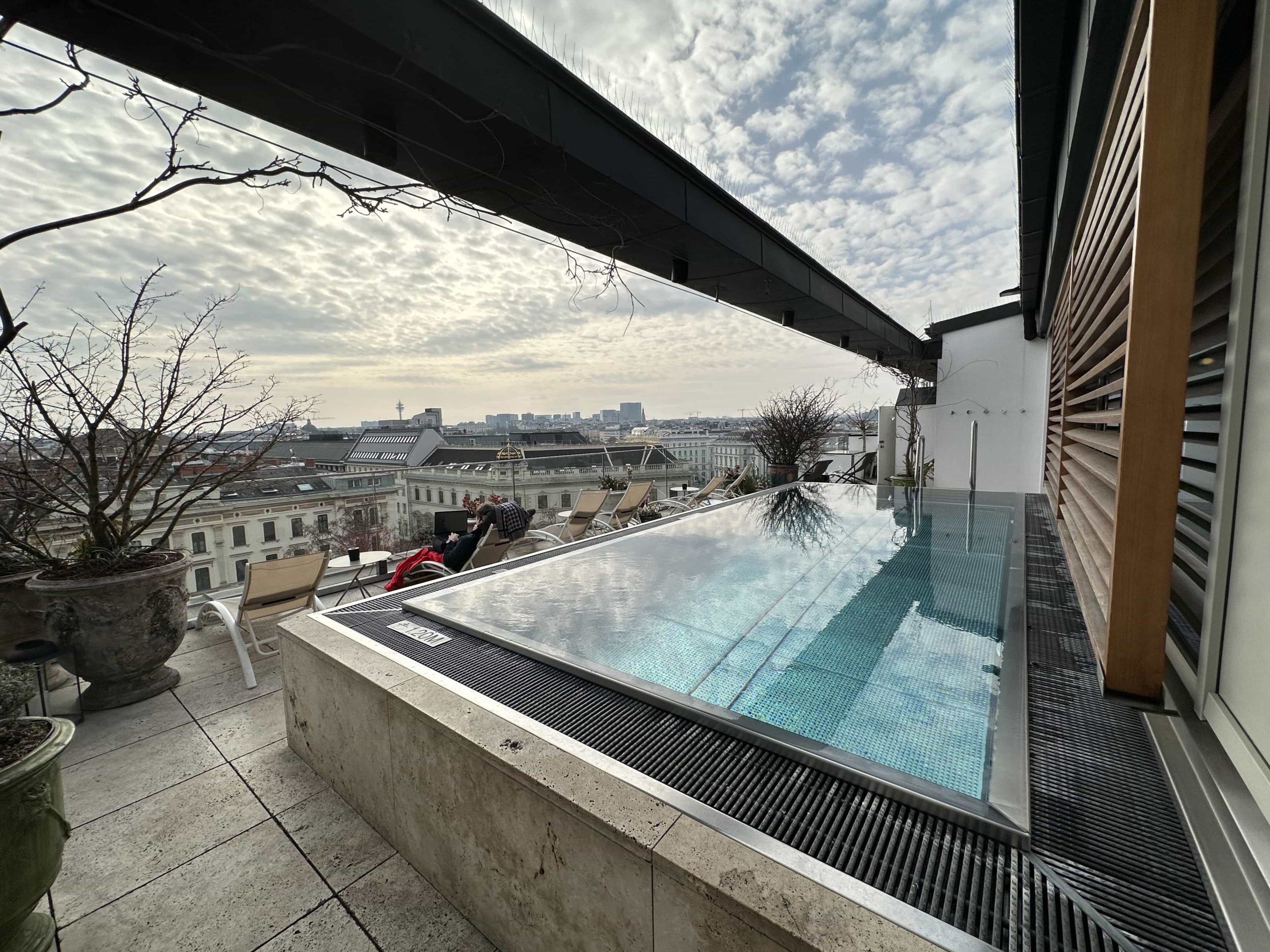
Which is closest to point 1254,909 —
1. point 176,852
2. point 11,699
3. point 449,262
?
point 176,852

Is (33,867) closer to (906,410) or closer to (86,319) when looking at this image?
(86,319)

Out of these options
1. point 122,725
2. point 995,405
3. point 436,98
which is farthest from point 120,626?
point 995,405

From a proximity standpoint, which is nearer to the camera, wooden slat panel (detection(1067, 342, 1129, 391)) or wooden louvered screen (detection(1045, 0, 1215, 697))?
wooden louvered screen (detection(1045, 0, 1215, 697))

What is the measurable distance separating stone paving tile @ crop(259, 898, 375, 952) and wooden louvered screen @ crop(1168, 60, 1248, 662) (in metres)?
2.15

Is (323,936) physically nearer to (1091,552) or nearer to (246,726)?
(246,726)

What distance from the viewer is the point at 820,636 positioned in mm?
2145

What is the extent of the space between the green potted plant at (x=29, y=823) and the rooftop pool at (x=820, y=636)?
3.61ft

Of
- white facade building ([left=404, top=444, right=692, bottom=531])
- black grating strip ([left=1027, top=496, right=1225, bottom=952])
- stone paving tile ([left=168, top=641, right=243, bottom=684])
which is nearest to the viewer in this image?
black grating strip ([left=1027, top=496, right=1225, bottom=952])

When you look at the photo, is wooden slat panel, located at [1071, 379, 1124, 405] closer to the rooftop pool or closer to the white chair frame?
the rooftop pool

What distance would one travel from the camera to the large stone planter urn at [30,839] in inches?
50.2

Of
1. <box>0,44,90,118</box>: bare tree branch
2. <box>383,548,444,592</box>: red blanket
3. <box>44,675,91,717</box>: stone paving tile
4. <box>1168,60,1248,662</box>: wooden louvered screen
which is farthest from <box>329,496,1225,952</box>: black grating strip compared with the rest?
<box>383,548,444,592</box>: red blanket

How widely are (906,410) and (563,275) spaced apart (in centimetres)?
946

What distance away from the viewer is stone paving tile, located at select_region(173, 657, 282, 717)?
2668 mm

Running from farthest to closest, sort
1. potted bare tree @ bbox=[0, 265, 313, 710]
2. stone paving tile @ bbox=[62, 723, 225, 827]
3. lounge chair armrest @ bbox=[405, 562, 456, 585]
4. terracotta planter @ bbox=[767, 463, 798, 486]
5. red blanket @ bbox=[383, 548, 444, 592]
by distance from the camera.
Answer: terracotta planter @ bbox=[767, 463, 798, 486], red blanket @ bbox=[383, 548, 444, 592], lounge chair armrest @ bbox=[405, 562, 456, 585], potted bare tree @ bbox=[0, 265, 313, 710], stone paving tile @ bbox=[62, 723, 225, 827]
